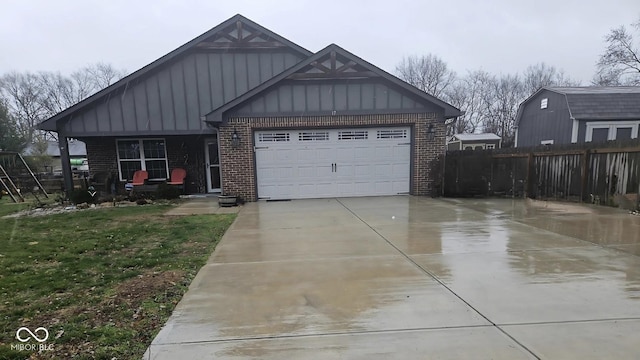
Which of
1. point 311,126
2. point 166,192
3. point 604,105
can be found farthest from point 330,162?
point 604,105

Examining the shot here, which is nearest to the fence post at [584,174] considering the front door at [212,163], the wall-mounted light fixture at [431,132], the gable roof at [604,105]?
the wall-mounted light fixture at [431,132]

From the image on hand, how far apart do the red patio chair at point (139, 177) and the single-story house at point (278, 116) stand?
140cm

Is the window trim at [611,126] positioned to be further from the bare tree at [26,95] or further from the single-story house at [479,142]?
the bare tree at [26,95]

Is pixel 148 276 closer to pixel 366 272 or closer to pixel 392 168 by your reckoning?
pixel 366 272

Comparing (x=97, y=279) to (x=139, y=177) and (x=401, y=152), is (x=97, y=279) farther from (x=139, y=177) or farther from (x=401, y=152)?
(x=139, y=177)

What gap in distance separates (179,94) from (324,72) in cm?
530

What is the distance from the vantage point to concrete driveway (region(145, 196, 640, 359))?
2.69 m

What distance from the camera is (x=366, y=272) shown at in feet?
14.1

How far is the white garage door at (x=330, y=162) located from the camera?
11.1m

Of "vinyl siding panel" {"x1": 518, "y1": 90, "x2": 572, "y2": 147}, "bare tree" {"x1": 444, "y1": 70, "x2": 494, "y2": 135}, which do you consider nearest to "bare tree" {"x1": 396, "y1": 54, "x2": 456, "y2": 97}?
"bare tree" {"x1": 444, "y1": 70, "x2": 494, "y2": 135}

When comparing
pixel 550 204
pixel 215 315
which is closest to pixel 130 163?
pixel 215 315

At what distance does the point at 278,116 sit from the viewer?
35.3 ft

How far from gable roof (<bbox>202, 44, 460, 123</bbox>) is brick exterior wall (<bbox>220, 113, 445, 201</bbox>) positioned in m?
0.52

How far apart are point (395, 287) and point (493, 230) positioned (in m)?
3.42
